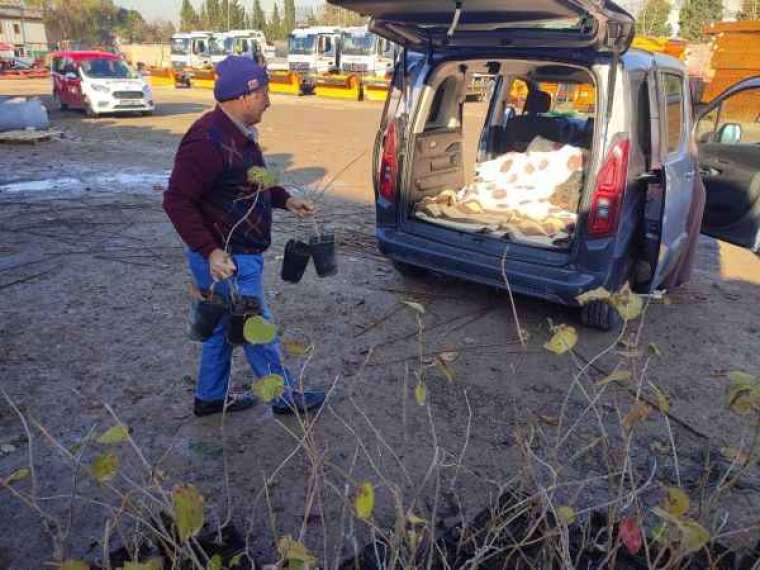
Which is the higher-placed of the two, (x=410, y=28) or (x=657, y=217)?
(x=410, y=28)

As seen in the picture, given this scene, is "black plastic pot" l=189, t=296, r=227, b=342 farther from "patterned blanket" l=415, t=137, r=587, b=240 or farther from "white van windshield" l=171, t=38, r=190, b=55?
"white van windshield" l=171, t=38, r=190, b=55

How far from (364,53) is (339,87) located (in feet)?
5.61

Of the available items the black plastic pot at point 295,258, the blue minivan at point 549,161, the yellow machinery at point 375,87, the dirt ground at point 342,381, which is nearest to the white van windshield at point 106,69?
the yellow machinery at point 375,87

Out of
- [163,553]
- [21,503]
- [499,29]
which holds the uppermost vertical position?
[499,29]

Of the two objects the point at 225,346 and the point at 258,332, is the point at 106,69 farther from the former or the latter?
the point at 258,332

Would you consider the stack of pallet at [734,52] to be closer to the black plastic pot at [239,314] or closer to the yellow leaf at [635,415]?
the black plastic pot at [239,314]

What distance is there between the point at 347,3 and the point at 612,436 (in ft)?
9.40

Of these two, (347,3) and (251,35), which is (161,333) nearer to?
(347,3)

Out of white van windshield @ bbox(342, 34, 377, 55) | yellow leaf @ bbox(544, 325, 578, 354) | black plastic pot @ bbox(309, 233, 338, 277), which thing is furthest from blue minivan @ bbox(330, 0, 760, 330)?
white van windshield @ bbox(342, 34, 377, 55)

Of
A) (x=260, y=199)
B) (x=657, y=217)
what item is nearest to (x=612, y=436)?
(x=657, y=217)

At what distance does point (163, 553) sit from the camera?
6.37ft

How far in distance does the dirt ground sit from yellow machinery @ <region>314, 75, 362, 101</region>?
18.6 m

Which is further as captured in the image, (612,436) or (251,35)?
(251,35)

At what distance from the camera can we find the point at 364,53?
79.7 feet
